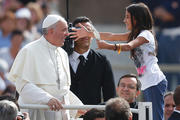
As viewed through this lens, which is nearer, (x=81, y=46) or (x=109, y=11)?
(x=81, y=46)

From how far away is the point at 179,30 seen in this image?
1300 centimetres

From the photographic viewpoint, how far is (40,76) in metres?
6.46

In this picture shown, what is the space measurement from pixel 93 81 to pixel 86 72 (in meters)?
0.13

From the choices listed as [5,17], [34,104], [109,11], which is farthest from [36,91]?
[109,11]

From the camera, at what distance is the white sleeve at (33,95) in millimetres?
6215

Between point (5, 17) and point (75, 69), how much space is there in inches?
280

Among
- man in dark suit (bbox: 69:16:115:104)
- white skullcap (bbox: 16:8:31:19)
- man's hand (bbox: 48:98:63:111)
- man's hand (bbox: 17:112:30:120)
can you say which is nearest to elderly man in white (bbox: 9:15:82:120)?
man's hand (bbox: 48:98:63:111)

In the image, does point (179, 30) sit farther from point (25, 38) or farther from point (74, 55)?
point (74, 55)

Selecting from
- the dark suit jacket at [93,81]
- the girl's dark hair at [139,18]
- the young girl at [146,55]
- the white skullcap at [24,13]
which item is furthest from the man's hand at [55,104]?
the white skullcap at [24,13]

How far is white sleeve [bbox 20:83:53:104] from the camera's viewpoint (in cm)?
621

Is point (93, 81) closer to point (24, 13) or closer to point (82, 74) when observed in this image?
point (82, 74)

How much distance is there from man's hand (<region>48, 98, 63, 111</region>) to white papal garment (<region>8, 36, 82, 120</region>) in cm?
15

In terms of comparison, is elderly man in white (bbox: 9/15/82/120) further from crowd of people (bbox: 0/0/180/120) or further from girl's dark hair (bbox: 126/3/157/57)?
girl's dark hair (bbox: 126/3/157/57)

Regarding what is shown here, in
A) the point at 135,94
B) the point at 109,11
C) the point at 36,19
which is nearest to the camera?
the point at 135,94
